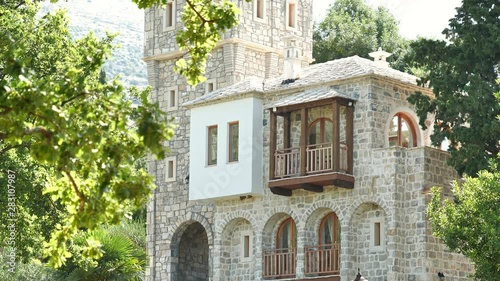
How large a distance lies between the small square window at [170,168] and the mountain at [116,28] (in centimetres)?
10100

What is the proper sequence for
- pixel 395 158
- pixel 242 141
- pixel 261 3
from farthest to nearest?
pixel 261 3, pixel 242 141, pixel 395 158

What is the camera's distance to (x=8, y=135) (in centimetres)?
1772

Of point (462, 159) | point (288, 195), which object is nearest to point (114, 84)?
point (462, 159)

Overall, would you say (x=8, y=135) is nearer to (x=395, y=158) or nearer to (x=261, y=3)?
(x=395, y=158)

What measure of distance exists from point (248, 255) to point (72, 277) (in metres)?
5.70

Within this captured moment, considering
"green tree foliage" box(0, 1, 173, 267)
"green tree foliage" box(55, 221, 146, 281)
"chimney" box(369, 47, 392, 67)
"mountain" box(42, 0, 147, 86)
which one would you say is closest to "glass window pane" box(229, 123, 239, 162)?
"green tree foliage" box(55, 221, 146, 281)

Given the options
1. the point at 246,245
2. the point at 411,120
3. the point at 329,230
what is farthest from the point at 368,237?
the point at 246,245

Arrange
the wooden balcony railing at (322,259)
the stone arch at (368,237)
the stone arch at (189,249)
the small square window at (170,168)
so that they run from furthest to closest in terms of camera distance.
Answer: the small square window at (170,168) < the stone arch at (189,249) < the wooden balcony railing at (322,259) < the stone arch at (368,237)

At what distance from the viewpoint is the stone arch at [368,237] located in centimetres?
4031

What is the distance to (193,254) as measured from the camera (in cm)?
4994

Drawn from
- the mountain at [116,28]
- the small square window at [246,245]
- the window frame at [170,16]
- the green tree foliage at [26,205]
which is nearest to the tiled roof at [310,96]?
the small square window at [246,245]

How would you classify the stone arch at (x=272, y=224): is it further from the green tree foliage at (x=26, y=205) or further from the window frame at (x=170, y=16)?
the window frame at (x=170, y=16)

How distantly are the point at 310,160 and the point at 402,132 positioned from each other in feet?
11.3

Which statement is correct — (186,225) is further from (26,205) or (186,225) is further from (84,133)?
(84,133)
